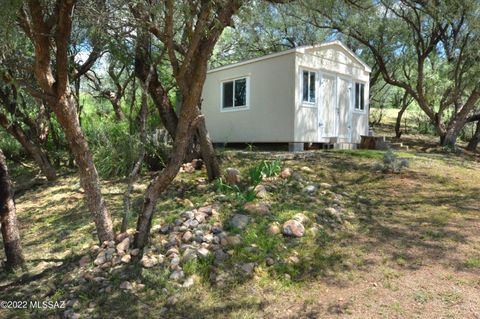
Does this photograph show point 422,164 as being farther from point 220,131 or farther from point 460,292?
point 220,131

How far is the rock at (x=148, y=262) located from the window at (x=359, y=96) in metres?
10.4

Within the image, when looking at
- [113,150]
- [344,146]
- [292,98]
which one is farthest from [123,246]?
[344,146]

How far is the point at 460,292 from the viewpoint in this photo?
3842mm

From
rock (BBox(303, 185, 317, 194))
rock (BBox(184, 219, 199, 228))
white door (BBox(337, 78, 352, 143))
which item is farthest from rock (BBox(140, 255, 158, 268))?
white door (BBox(337, 78, 352, 143))

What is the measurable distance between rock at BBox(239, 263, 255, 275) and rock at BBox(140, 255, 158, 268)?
2.91 ft

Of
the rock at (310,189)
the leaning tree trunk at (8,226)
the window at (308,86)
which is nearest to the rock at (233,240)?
the rock at (310,189)

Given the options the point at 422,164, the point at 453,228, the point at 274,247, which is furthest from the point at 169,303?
the point at 422,164

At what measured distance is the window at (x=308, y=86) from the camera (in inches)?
456

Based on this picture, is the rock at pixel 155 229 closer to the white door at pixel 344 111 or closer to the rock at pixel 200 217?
the rock at pixel 200 217

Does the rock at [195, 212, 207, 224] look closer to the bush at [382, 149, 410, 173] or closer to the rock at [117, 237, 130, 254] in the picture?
the rock at [117, 237, 130, 254]

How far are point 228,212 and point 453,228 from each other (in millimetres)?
2884

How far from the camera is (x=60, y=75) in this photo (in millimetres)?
4078

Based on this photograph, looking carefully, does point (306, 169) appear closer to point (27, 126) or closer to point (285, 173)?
point (285, 173)

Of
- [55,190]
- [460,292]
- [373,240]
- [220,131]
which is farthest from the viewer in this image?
[220,131]
